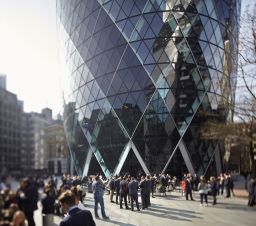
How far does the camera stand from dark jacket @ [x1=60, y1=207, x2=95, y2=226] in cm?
499

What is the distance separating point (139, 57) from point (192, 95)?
5.66m

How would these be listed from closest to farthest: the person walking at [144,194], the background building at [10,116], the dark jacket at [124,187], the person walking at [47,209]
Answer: the person walking at [47,209], the background building at [10,116], the person walking at [144,194], the dark jacket at [124,187]

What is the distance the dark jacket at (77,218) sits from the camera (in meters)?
4.99

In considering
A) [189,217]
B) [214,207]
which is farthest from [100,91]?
[189,217]

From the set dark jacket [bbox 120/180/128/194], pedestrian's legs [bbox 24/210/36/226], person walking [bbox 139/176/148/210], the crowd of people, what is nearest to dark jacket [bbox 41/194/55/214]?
the crowd of people

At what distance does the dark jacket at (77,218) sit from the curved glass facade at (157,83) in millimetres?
26270

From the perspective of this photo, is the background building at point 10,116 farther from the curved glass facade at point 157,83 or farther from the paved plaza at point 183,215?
the curved glass facade at point 157,83

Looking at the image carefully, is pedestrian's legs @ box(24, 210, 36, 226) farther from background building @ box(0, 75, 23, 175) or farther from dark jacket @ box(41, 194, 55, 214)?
background building @ box(0, 75, 23, 175)

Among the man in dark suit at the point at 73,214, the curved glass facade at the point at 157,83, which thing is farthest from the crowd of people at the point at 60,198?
the curved glass facade at the point at 157,83

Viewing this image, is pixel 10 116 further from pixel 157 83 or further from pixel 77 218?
pixel 157 83

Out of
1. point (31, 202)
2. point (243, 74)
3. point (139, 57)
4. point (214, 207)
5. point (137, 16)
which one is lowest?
point (214, 207)

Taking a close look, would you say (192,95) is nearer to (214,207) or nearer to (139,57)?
(139,57)

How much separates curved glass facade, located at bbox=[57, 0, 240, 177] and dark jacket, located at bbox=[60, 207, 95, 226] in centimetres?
2627

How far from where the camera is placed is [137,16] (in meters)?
33.7
